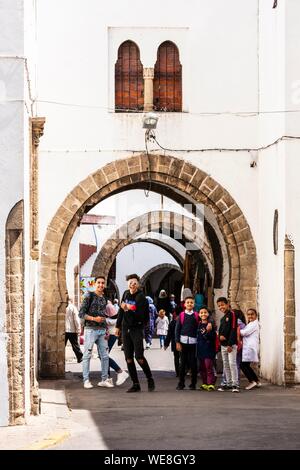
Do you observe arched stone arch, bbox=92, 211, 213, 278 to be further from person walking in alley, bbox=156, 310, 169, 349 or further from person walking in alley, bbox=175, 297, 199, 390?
person walking in alley, bbox=175, 297, 199, 390

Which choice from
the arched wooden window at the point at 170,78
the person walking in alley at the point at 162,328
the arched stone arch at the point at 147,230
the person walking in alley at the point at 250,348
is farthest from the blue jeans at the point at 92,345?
the person walking in alley at the point at 162,328

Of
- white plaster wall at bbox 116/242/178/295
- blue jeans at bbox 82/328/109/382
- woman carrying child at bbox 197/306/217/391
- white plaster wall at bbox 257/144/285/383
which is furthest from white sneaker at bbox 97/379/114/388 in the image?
white plaster wall at bbox 116/242/178/295

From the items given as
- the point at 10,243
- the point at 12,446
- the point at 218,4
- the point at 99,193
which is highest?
the point at 218,4

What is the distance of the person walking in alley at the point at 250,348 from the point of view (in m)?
17.7

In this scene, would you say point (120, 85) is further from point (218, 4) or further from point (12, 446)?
point (12, 446)

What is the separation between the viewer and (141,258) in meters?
43.5

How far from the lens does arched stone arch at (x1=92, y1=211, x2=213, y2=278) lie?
29750 mm

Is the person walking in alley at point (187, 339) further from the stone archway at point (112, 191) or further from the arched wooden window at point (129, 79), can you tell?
the arched wooden window at point (129, 79)

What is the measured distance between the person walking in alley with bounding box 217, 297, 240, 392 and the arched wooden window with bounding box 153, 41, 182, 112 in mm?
4463

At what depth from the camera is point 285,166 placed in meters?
17.8

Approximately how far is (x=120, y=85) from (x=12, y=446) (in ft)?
36.1

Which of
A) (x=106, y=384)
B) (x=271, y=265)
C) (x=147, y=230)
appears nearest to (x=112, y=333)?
(x=106, y=384)

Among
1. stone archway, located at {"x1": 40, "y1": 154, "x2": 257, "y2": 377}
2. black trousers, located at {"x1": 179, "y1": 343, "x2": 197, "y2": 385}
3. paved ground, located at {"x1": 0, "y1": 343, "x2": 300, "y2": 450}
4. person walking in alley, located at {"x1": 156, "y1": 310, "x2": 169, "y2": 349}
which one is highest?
stone archway, located at {"x1": 40, "y1": 154, "x2": 257, "y2": 377}

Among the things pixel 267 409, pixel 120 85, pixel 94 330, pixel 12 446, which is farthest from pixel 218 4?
pixel 12 446
